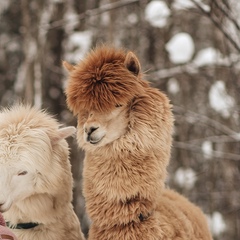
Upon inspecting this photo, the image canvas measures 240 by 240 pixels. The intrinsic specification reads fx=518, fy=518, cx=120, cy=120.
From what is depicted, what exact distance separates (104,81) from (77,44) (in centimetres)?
909

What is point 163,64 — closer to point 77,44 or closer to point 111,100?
point 77,44

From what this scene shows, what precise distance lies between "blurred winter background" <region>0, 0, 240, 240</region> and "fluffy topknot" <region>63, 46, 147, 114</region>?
215cm

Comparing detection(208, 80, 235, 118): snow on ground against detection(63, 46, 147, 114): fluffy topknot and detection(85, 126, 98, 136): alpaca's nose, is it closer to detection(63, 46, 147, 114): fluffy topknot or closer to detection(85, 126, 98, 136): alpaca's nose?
detection(63, 46, 147, 114): fluffy topknot

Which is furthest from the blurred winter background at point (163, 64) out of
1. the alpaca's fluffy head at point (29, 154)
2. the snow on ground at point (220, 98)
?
the alpaca's fluffy head at point (29, 154)

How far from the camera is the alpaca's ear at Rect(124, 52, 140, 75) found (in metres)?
3.31

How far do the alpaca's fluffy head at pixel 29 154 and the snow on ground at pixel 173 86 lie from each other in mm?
12113

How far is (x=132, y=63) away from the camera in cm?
336

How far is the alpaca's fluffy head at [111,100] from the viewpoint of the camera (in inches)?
128

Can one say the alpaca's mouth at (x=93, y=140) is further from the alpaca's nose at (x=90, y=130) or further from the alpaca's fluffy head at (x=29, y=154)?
the alpaca's fluffy head at (x=29, y=154)

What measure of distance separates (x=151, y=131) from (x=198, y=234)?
858 mm

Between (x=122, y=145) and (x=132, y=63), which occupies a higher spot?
(x=132, y=63)

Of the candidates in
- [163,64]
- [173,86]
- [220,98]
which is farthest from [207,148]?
[173,86]

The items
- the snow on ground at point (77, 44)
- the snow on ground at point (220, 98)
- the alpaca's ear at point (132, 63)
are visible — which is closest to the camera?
the alpaca's ear at point (132, 63)

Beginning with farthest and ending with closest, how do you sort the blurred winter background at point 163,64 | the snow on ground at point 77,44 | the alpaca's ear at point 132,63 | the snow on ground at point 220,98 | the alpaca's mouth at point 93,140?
the snow on ground at point 77,44 → the snow on ground at point 220,98 → the blurred winter background at point 163,64 → the alpaca's ear at point 132,63 → the alpaca's mouth at point 93,140
